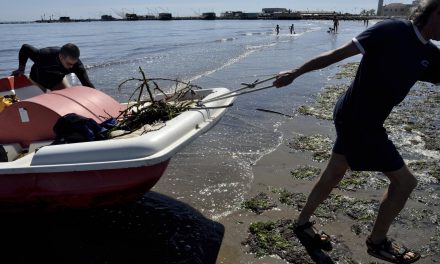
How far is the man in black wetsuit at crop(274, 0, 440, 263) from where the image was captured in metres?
2.74

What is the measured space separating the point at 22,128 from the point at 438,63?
4.01 metres

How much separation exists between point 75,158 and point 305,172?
321 cm

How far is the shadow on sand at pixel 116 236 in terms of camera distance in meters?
3.66

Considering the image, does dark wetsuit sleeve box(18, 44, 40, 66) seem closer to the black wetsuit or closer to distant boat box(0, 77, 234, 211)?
the black wetsuit

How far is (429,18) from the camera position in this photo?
2.71m

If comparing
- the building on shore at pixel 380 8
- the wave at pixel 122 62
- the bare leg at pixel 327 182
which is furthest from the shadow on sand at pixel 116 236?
the building on shore at pixel 380 8

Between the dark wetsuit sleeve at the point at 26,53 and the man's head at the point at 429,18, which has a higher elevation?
the man's head at the point at 429,18

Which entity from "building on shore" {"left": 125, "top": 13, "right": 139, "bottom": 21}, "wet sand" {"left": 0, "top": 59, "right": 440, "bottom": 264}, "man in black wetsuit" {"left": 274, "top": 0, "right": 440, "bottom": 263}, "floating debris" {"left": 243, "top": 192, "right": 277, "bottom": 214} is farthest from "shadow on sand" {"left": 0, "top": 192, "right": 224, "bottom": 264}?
"building on shore" {"left": 125, "top": 13, "right": 139, "bottom": 21}

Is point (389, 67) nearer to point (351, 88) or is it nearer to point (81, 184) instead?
point (351, 88)

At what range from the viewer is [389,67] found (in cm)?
281

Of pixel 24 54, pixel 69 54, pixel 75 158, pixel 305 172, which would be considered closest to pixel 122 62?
pixel 24 54

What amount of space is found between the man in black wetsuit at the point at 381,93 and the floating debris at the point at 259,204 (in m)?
1.10

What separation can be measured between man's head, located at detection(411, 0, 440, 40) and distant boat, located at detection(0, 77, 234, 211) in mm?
2153

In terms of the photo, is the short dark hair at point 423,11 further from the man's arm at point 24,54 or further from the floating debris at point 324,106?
the floating debris at point 324,106
